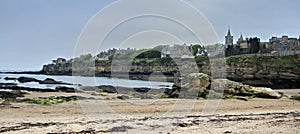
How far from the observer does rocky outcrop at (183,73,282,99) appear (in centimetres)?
2045

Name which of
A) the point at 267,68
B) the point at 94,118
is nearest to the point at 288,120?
the point at 94,118

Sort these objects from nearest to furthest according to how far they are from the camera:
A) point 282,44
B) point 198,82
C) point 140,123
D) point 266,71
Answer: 1. point 140,123
2. point 198,82
3. point 266,71
4. point 282,44

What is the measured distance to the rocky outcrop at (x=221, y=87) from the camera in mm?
20447

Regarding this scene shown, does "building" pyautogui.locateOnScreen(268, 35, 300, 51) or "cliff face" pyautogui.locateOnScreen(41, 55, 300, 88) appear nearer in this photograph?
"cliff face" pyautogui.locateOnScreen(41, 55, 300, 88)

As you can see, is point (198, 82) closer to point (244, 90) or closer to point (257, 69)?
point (244, 90)

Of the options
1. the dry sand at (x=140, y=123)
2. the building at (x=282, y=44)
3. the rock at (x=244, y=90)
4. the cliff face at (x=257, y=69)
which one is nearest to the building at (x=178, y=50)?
the cliff face at (x=257, y=69)

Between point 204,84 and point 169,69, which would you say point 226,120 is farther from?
point 169,69

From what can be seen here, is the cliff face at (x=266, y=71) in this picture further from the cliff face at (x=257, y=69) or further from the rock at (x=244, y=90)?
the rock at (x=244, y=90)

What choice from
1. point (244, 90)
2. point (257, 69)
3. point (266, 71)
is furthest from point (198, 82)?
point (257, 69)

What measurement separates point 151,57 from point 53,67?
61.3 metres

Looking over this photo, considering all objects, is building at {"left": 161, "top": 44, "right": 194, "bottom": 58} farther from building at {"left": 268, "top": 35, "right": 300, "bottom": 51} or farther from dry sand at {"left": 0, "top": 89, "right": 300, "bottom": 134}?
building at {"left": 268, "top": 35, "right": 300, "bottom": 51}

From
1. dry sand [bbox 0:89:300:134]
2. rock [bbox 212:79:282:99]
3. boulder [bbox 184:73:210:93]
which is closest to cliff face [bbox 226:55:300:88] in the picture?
rock [bbox 212:79:282:99]

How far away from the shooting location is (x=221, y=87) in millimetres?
21266

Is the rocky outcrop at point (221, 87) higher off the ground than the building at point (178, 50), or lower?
lower
